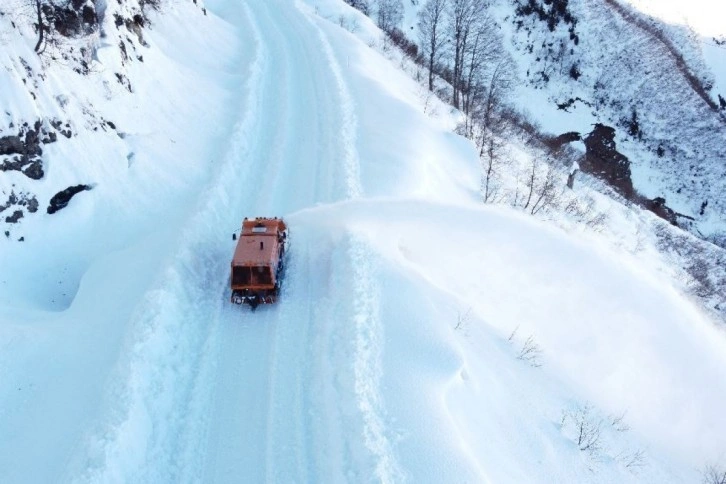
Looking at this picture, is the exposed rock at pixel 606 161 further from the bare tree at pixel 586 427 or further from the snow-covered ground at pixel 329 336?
the bare tree at pixel 586 427

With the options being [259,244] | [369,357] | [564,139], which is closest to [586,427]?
[369,357]

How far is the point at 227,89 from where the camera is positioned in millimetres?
26531

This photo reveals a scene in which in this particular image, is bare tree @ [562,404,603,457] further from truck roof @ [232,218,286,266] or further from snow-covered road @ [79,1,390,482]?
truck roof @ [232,218,286,266]

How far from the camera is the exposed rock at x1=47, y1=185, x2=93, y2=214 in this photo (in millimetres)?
15641

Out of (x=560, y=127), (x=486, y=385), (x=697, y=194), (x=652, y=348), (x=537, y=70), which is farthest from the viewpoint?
(x=537, y=70)

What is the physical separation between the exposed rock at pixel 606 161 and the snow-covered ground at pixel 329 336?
23.8 m

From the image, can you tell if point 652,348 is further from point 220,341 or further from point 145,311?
point 145,311

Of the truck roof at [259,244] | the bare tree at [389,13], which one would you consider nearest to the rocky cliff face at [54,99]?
the truck roof at [259,244]

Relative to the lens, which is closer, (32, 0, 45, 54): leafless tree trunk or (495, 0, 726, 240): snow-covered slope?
(32, 0, 45, 54): leafless tree trunk

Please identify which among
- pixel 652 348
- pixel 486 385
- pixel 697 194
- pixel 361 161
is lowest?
pixel 697 194

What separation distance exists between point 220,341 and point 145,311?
1933 mm

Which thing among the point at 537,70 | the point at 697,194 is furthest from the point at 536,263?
the point at 537,70

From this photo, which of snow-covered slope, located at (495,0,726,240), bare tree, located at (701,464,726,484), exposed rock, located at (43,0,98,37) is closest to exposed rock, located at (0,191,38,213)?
exposed rock, located at (43,0,98,37)

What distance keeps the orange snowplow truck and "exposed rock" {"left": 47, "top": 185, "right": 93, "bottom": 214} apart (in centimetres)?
572
